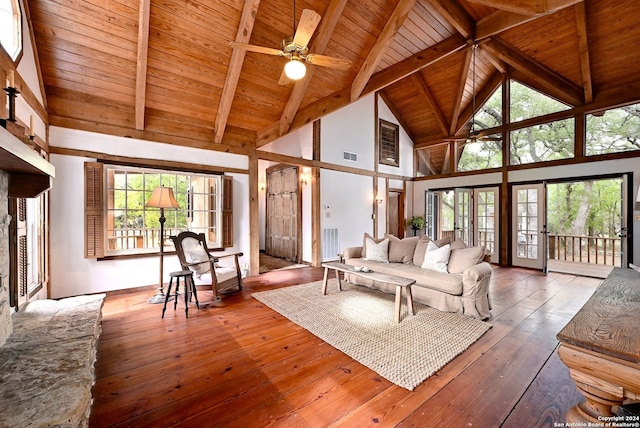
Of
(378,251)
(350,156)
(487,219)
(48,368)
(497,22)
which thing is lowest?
(48,368)

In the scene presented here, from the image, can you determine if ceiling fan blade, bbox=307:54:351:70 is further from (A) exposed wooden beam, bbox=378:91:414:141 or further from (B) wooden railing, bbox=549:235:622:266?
(B) wooden railing, bbox=549:235:622:266

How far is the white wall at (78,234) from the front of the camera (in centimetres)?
367

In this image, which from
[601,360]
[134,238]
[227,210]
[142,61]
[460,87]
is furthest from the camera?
[460,87]

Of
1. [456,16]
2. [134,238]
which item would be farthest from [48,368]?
[456,16]

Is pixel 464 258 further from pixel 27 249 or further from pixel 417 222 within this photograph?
pixel 27 249

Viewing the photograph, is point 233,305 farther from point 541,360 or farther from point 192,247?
point 541,360

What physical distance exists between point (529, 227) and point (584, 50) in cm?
354

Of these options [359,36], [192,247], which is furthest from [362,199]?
[192,247]

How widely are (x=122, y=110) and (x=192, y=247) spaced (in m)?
2.41

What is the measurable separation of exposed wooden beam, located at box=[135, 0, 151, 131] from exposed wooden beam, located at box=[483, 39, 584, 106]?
237 inches

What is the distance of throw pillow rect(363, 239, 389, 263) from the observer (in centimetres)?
455

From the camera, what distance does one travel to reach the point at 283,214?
7.15 metres

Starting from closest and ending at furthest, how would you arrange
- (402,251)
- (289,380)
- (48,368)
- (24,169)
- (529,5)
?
(48,368)
(24,169)
(289,380)
(529,5)
(402,251)

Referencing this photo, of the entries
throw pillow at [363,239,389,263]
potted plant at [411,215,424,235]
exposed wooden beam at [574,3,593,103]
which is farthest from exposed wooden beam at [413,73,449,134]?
throw pillow at [363,239,389,263]
